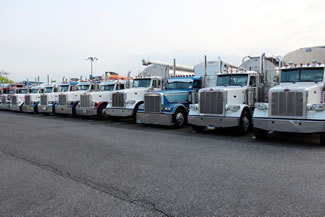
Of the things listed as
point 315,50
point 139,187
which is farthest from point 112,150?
point 315,50

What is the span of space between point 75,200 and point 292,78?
835 centimetres

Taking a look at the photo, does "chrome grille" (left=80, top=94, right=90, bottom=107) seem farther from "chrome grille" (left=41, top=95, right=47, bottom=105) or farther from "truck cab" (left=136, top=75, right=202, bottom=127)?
"chrome grille" (left=41, top=95, right=47, bottom=105)

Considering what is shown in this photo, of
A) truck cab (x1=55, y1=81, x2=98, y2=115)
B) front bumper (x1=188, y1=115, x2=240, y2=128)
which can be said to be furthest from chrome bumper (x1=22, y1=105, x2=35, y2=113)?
front bumper (x1=188, y1=115, x2=240, y2=128)

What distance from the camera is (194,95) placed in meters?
12.8

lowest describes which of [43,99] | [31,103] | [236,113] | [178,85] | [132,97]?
[236,113]

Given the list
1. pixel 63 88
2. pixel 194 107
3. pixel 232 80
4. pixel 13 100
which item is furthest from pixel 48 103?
pixel 232 80

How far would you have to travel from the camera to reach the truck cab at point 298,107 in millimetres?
7797

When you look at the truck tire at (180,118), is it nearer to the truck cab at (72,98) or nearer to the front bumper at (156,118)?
the front bumper at (156,118)

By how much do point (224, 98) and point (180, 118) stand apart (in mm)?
2999

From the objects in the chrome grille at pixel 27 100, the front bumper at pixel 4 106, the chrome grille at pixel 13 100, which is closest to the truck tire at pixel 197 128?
the chrome grille at pixel 27 100

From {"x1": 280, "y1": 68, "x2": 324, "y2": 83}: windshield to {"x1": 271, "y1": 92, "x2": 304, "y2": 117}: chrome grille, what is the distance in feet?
4.69

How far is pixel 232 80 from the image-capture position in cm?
1126

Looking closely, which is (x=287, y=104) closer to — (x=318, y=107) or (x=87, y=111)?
(x=318, y=107)

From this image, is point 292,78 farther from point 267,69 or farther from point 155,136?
point 155,136
